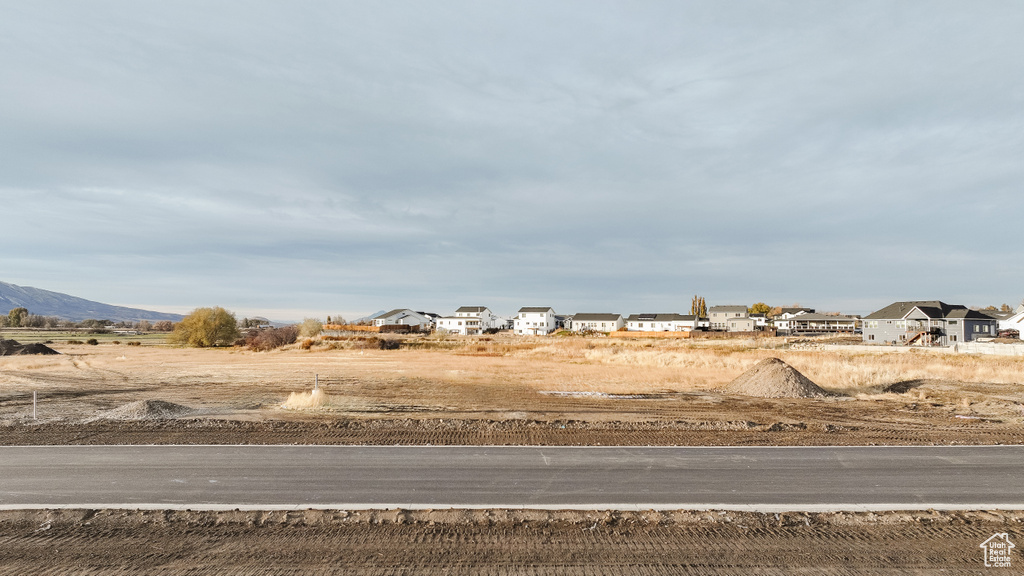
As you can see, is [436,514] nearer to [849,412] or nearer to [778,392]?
[849,412]

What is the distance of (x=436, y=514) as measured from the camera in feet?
30.8

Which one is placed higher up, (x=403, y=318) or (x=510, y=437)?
(x=403, y=318)

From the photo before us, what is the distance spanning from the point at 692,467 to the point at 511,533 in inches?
224

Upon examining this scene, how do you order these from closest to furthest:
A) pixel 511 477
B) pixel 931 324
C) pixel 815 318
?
pixel 511 477 < pixel 931 324 < pixel 815 318

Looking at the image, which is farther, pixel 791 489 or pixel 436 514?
pixel 791 489

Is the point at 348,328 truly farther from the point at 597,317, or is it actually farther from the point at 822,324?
the point at 822,324

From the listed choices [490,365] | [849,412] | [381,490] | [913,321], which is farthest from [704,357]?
[913,321]

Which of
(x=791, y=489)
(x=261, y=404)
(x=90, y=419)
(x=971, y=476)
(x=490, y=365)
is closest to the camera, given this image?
(x=791, y=489)

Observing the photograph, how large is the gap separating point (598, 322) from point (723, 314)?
105 ft

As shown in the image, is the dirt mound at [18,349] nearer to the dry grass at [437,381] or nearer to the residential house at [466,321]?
the dry grass at [437,381]

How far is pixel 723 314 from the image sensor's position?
136875 millimetres

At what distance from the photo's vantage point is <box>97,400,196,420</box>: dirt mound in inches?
758

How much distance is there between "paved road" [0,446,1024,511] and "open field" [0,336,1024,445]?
1580 mm

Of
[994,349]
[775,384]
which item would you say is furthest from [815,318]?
[775,384]
